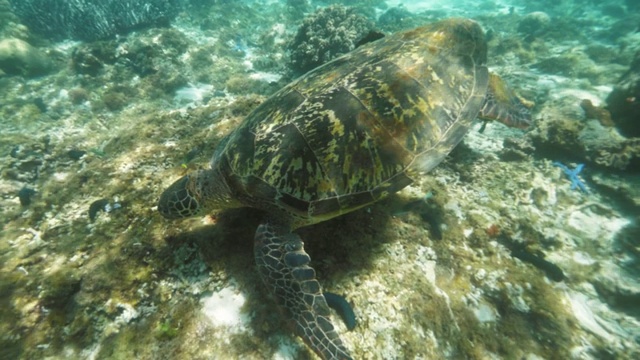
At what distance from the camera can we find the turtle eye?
2.82 metres

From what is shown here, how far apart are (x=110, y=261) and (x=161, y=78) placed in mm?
6838

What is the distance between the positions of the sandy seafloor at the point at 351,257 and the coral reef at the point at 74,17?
6443mm

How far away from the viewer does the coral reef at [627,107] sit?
5.12m

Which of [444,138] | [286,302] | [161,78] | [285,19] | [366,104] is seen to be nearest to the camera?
[286,302]

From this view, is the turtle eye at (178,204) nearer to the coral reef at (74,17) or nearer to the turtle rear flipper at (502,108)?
the turtle rear flipper at (502,108)

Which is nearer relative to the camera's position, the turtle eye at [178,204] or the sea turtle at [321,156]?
the sea turtle at [321,156]

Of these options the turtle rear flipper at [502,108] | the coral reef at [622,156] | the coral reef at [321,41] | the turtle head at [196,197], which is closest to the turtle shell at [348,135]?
the turtle head at [196,197]

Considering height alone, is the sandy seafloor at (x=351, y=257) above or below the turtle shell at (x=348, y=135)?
below

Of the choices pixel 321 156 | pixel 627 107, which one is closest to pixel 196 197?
pixel 321 156

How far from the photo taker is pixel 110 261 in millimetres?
2670

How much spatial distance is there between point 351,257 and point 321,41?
6.30 meters

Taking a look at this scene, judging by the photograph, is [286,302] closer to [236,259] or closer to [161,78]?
[236,259]

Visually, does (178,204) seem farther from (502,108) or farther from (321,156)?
(502,108)

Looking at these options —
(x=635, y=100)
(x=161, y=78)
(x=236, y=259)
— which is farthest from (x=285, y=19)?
(x=236, y=259)
